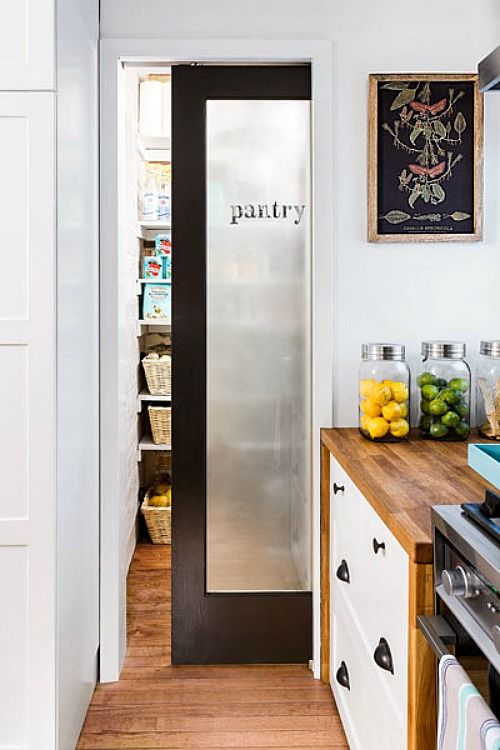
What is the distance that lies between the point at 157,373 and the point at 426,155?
82.9 inches

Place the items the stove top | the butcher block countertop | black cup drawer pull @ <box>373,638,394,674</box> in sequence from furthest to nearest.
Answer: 1. black cup drawer pull @ <box>373,638,394,674</box>
2. the butcher block countertop
3. the stove top

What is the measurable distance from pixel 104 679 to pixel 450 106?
2285 millimetres

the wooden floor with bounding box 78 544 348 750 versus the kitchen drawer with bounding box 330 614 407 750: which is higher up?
the kitchen drawer with bounding box 330 614 407 750

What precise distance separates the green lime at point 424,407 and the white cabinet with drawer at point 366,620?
326mm

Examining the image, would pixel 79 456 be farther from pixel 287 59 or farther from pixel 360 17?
pixel 360 17

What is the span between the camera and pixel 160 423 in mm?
4414

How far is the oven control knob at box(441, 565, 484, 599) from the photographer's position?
128cm

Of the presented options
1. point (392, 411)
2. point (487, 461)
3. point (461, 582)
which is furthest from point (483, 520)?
point (392, 411)

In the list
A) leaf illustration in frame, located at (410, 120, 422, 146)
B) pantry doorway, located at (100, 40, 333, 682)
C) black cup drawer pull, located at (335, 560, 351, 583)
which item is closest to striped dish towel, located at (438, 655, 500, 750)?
black cup drawer pull, located at (335, 560, 351, 583)

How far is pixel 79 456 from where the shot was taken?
2.49m

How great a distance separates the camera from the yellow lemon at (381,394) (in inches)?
98.2

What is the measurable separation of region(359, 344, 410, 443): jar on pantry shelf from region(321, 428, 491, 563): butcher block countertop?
0.13 feet

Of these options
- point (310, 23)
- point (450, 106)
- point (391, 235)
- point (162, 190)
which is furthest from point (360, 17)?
point (162, 190)

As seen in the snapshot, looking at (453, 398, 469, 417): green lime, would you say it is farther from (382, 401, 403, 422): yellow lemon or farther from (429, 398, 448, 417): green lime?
(382, 401, 403, 422): yellow lemon
